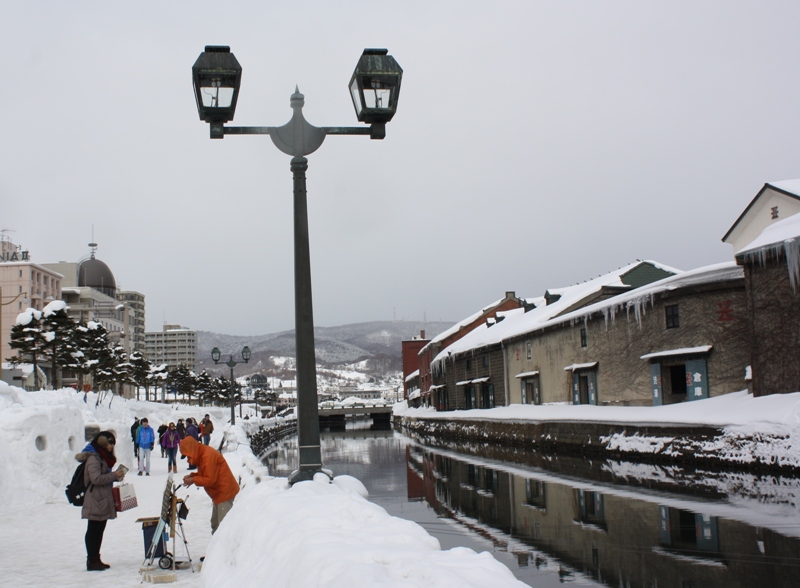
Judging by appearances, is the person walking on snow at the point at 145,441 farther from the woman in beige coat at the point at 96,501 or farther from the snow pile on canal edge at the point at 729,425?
the snow pile on canal edge at the point at 729,425

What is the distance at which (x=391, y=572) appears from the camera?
4.31 metres

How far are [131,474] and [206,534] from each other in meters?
12.2

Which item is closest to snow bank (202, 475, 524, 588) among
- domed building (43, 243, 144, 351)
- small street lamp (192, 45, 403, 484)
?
small street lamp (192, 45, 403, 484)

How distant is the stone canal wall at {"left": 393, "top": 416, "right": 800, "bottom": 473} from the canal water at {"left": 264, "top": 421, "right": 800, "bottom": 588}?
0.67 metres

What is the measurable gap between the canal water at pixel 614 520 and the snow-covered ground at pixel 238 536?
3091 mm

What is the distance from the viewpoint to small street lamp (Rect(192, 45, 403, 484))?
841cm

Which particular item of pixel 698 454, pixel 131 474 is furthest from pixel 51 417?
pixel 698 454

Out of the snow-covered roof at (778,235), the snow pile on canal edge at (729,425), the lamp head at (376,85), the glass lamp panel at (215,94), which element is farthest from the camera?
the snow-covered roof at (778,235)

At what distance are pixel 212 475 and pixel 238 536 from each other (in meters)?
1.88

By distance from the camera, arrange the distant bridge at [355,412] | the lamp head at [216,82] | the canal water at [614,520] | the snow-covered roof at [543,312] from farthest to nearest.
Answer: the distant bridge at [355,412], the snow-covered roof at [543,312], the canal water at [614,520], the lamp head at [216,82]

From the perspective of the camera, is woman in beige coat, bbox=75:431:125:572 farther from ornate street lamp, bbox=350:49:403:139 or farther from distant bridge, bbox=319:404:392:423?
distant bridge, bbox=319:404:392:423

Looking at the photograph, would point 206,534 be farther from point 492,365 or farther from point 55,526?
point 492,365

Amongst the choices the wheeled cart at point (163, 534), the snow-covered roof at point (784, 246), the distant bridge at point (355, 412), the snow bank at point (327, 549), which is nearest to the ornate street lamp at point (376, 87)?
the snow bank at point (327, 549)

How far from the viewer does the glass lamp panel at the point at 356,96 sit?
28.9ft
